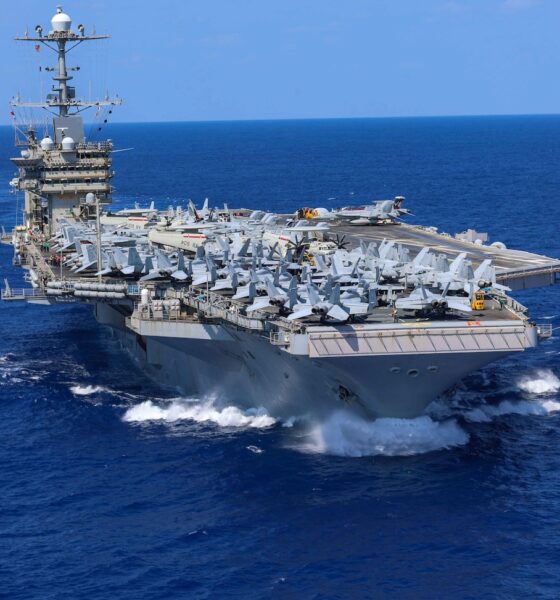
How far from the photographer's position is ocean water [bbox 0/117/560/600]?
26297 millimetres

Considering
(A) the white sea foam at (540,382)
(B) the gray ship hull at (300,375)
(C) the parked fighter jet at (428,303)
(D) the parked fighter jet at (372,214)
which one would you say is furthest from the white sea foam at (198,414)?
(D) the parked fighter jet at (372,214)

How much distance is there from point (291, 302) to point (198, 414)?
5682 mm

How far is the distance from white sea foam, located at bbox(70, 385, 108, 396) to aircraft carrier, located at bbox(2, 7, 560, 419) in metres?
2.17

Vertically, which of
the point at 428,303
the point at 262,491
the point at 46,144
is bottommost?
the point at 262,491

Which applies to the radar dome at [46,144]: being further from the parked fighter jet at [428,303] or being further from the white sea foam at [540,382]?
the parked fighter jet at [428,303]

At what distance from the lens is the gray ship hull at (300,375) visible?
32.5 m

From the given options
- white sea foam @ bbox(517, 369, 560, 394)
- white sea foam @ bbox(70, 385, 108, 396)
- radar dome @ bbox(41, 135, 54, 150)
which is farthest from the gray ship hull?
radar dome @ bbox(41, 135, 54, 150)

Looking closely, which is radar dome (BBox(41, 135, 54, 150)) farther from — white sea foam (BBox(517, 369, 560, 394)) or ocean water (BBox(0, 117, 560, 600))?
white sea foam (BBox(517, 369, 560, 394))

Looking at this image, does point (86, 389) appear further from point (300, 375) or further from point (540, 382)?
point (540, 382)

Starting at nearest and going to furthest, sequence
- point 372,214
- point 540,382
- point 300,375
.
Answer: point 300,375 → point 540,382 → point 372,214

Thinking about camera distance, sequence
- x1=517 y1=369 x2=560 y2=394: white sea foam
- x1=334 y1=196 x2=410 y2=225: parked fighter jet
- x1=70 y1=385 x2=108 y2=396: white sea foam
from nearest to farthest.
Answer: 1. x1=517 y1=369 x2=560 y2=394: white sea foam
2. x1=70 y1=385 x2=108 y2=396: white sea foam
3. x1=334 y1=196 x2=410 y2=225: parked fighter jet

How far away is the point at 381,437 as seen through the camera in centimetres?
3378

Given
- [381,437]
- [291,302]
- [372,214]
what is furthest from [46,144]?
[381,437]

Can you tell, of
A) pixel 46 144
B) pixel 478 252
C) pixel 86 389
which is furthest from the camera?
pixel 46 144
